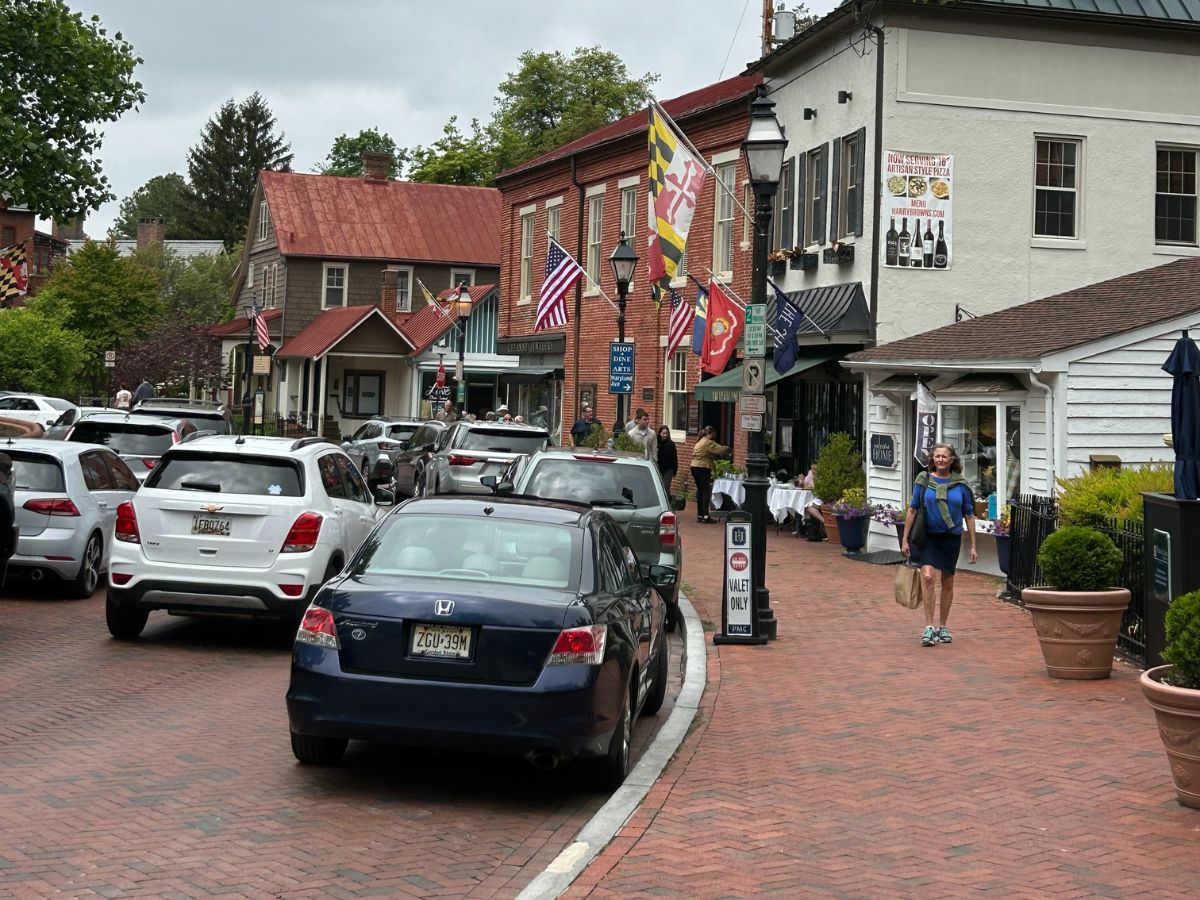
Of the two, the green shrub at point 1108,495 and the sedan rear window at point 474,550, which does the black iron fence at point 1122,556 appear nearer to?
the green shrub at point 1108,495

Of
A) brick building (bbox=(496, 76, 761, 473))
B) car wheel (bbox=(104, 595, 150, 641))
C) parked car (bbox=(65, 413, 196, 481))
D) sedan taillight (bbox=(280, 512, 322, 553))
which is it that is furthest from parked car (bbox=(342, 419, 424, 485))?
sedan taillight (bbox=(280, 512, 322, 553))

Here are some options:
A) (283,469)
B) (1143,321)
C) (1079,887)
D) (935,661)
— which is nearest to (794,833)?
(1079,887)

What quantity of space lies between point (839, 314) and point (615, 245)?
13.4m

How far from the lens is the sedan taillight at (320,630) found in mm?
7719

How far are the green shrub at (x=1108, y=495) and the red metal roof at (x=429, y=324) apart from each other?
3980 cm

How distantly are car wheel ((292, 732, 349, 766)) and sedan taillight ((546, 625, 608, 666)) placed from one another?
1.36m

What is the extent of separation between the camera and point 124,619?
1259 cm

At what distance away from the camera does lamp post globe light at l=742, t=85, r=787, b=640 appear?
45.1 ft

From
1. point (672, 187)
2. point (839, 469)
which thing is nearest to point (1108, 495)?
point (839, 469)

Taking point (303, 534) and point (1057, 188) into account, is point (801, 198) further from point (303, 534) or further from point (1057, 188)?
point (303, 534)

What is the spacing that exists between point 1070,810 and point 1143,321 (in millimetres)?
12064

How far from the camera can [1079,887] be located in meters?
6.32

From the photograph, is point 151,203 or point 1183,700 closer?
point 1183,700

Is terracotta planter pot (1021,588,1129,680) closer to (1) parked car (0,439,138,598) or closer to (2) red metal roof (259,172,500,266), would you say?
(1) parked car (0,439,138,598)
